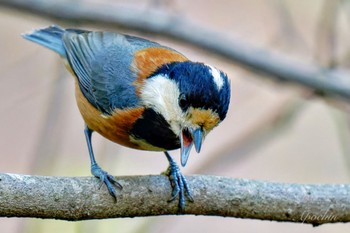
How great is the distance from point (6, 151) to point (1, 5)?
8.48 feet

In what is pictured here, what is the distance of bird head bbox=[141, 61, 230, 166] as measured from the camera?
3463mm

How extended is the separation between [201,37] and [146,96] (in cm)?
188

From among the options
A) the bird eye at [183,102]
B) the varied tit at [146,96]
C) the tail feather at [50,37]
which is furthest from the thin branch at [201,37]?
the bird eye at [183,102]

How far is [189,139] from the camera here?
351 centimetres

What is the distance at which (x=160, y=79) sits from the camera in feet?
12.4

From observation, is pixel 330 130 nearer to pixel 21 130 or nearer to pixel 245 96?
pixel 245 96

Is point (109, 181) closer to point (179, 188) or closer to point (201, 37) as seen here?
point (179, 188)

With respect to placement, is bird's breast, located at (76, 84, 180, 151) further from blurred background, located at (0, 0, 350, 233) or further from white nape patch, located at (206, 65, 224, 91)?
blurred background, located at (0, 0, 350, 233)

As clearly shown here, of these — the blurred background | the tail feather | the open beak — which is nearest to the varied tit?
the open beak

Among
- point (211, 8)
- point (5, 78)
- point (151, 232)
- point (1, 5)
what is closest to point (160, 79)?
point (151, 232)

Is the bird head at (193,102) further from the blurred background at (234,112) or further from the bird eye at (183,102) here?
the blurred background at (234,112)

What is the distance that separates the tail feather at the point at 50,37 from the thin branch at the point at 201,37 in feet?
1.21

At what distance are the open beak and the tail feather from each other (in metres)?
1.60

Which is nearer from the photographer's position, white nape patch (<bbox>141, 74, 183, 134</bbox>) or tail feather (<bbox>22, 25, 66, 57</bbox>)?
white nape patch (<bbox>141, 74, 183, 134</bbox>)
